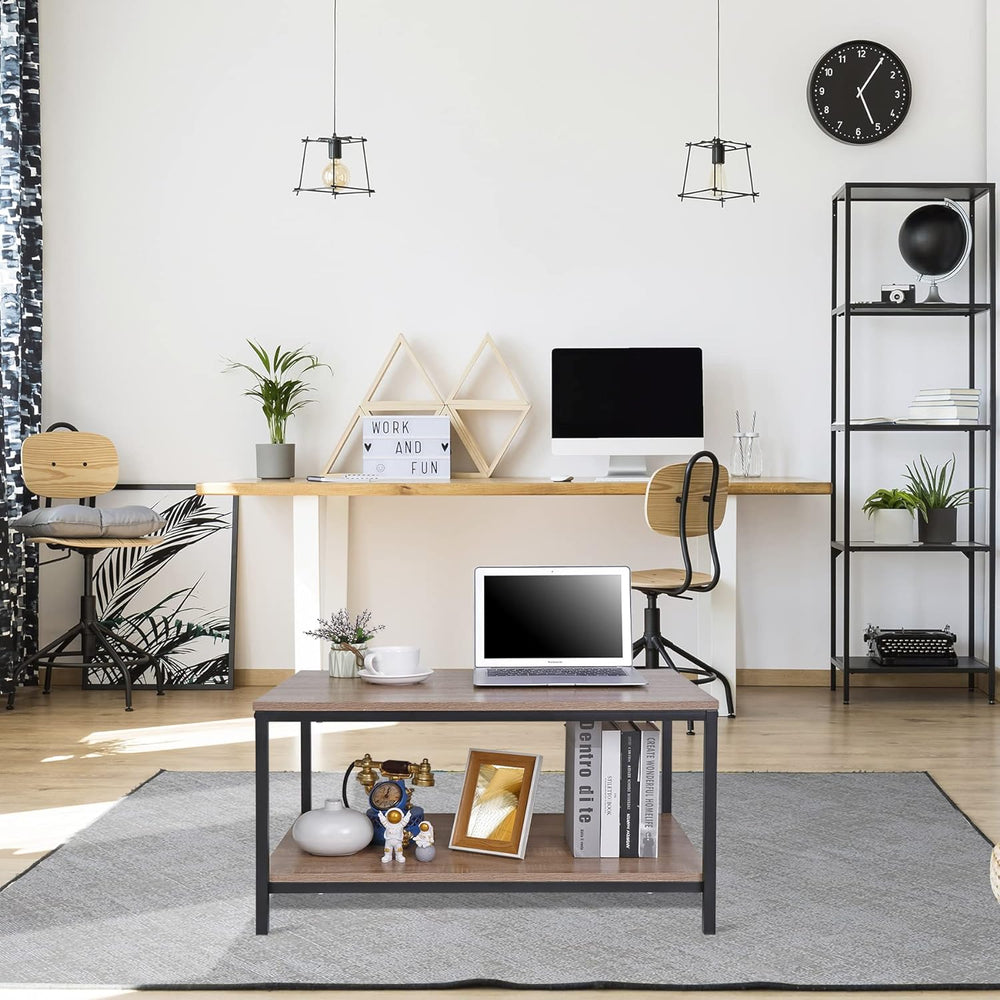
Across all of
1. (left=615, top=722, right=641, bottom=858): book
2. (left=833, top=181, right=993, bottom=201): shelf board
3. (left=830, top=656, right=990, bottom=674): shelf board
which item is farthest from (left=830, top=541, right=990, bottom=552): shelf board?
(left=615, top=722, right=641, bottom=858): book

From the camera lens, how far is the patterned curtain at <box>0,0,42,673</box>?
14.6 feet

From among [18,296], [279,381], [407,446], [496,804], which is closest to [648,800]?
[496,804]

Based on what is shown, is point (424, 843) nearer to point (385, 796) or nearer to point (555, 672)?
point (385, 796)

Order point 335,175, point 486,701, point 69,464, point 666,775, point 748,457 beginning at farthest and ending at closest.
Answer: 1. point 748,457
2. point 69,464
3. point 335,175
4. point 666,775
5. point 486,701

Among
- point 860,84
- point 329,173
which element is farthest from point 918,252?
point 329,173

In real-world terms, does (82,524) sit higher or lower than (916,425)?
lower

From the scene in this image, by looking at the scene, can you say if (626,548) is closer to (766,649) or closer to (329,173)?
(766,649)

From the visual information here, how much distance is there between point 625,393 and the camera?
4.51 m

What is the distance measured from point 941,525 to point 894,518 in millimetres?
171

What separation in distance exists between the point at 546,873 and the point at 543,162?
3.28m

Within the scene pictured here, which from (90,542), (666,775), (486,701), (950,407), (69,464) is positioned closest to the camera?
(486,701)

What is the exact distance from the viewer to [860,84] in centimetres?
470

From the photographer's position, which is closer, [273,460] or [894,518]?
[894,518]

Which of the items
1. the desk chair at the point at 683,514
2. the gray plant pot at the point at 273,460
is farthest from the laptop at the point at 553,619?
the gray plant pot at the point at 273,460
